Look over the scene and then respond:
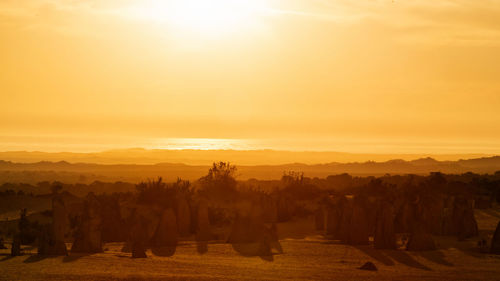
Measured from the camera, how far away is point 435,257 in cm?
2588

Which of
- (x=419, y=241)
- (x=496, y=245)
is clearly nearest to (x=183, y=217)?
(x=419, y=241)

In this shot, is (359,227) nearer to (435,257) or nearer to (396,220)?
(435,257)

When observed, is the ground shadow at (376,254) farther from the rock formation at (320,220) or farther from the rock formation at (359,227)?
the rock formation at (320,220)

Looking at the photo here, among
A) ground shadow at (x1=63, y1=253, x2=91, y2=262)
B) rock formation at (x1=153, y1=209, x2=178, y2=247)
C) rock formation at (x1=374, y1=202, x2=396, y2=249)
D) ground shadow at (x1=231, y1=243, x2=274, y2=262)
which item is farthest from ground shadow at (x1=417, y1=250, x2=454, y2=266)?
ground shadow at (x1=63, y1=253, x2=91, y2=262)

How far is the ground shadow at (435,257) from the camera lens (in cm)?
2472

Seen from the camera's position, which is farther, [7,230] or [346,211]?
[7,230]

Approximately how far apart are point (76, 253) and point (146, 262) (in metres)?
3.39

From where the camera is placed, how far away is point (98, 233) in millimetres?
26141

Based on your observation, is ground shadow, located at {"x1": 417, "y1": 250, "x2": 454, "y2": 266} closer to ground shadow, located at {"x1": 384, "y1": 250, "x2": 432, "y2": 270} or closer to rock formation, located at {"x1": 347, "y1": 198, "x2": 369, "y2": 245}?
ground shadow, located at {"x1": 384, "y1": 250, "x2": 432, "y2": 270}

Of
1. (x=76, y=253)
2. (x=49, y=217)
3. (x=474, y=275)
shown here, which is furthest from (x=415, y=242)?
(x=49, y=217)

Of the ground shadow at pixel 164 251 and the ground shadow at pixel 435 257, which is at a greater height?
the ground shadow at pixel 435 257

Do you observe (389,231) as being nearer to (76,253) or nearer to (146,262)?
(146,262)

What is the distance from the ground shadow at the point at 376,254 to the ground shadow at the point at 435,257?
1.44 meters

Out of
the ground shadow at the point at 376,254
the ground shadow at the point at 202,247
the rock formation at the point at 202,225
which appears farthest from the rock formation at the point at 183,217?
the ground shadow at the point at 376,254
